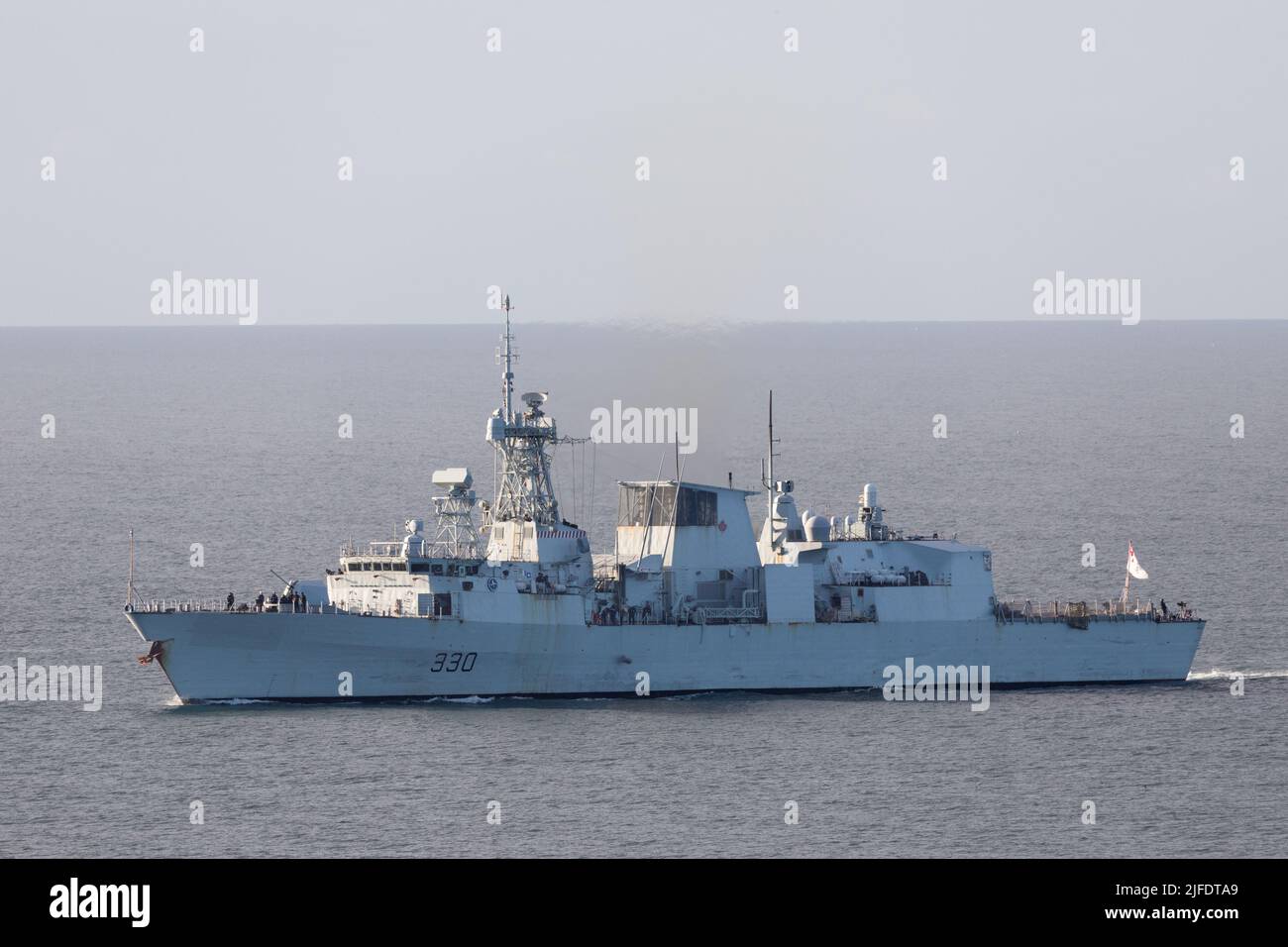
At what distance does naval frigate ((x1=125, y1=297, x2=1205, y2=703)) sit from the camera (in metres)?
55.1

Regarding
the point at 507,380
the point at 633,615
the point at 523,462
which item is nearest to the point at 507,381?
the point at 507,380

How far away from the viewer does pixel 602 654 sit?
186 feet

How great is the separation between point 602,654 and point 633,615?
1.53 metres

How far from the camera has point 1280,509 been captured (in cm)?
8788

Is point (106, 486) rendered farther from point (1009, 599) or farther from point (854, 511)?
point (1009, 599)

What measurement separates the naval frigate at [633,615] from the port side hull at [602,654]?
5cm

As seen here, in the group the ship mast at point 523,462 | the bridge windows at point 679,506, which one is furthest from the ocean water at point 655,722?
the ship mast at point 523,462

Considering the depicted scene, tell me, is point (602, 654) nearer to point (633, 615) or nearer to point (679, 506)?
point (633, 615)

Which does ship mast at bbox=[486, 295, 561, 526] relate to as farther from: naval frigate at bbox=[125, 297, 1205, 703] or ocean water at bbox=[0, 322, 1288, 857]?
ocean water at bbox=[0, 322, 1288, 857]

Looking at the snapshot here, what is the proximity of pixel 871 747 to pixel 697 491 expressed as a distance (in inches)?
422

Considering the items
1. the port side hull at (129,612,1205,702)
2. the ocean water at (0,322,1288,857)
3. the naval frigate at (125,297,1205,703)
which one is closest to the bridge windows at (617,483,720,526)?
the naval frigate at (125,297,1205,703)

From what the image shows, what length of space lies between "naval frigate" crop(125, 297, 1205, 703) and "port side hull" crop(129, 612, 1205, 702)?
0.05 metres
